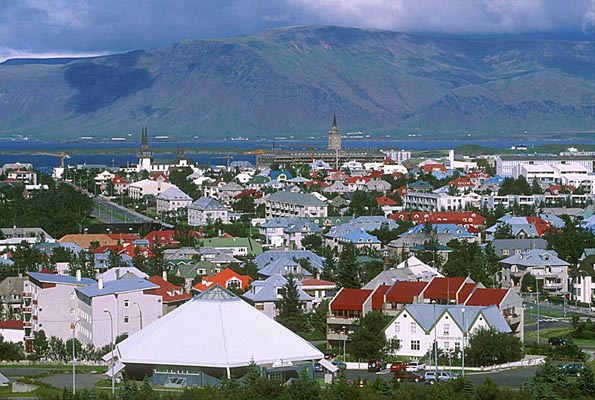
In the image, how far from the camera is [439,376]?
36.0 m

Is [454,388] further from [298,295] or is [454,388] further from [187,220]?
[187,220]

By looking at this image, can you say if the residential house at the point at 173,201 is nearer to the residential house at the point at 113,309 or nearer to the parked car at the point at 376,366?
the residential house at the point at 113,309

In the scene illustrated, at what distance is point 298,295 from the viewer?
48719 mm

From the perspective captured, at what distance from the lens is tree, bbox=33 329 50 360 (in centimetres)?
4275

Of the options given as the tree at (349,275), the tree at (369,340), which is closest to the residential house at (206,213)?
the tree at (349,275)

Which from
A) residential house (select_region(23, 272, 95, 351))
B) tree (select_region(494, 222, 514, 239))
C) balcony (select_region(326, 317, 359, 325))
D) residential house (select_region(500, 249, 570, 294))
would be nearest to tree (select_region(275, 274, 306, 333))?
balcony (select_region(326, 317, 359, 325))

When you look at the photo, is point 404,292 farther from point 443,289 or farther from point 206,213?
point 206,213

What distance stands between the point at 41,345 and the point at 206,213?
46.6m

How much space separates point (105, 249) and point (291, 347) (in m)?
30.4

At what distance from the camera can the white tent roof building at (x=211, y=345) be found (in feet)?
117

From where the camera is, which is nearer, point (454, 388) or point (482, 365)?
point (454, 388)

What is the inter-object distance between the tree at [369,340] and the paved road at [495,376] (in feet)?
5.90

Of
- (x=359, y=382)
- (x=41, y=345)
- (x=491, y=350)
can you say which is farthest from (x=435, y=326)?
(x=41, y=345)

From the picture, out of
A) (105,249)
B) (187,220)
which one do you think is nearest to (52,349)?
(105,249)
